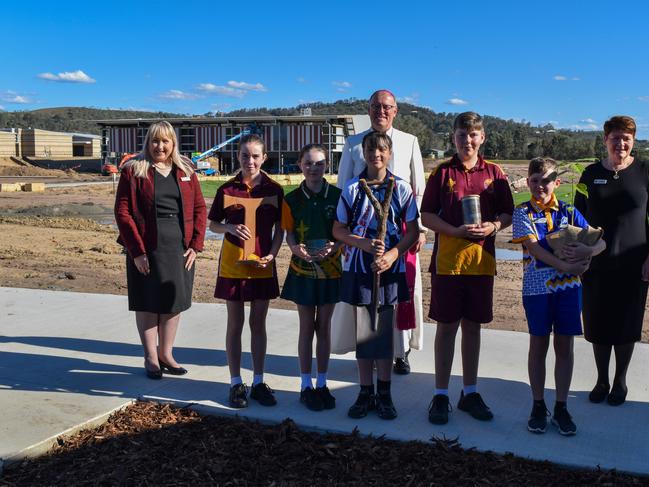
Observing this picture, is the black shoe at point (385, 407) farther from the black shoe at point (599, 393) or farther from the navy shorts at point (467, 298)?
the black shoe at point (599, 393)

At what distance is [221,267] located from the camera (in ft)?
15.6

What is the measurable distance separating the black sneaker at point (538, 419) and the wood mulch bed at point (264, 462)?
45 centimetres

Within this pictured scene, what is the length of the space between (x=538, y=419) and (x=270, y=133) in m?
62.2

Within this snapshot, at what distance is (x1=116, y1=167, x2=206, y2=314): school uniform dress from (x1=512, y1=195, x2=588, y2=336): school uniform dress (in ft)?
8.31

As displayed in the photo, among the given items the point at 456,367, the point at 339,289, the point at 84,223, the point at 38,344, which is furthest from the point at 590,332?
the point at 84,223

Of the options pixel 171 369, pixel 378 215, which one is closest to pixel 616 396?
pixel 378 215

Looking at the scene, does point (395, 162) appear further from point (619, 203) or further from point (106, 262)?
point (106, 262)

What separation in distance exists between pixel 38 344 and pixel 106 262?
6.64m

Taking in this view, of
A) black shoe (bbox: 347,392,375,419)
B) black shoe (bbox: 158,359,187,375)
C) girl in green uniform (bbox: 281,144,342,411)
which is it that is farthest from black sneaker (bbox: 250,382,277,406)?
black shoe (bbox: 158,359,187,375)

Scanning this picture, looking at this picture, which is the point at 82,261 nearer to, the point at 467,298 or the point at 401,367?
the point at 401,367

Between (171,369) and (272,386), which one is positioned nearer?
(272,386)

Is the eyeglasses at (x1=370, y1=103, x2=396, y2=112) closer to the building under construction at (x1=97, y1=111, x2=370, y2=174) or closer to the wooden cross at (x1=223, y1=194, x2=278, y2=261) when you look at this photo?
the wooden cross at (x1=223, y1=194, x2=278, y2=261)

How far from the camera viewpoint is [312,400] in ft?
14.9

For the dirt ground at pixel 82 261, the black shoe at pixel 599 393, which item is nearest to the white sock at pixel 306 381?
the black shoe at pixel 599 393
